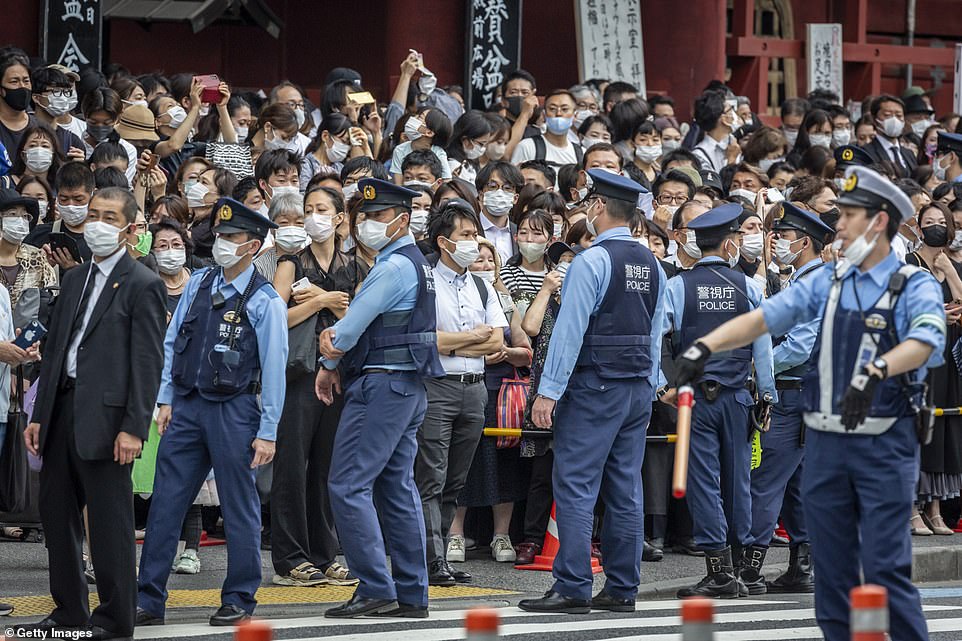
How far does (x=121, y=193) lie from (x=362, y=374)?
155 cm

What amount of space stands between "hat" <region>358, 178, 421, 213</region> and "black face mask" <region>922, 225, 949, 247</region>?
524 centimetres

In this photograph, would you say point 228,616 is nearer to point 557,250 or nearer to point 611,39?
point 557,250

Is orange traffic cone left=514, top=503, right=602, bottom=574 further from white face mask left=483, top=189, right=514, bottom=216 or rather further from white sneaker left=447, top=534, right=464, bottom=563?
white face mask left=483, top=189, right=514, bottom=216

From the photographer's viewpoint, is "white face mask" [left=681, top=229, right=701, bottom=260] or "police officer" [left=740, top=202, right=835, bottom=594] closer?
"police officer" [left=740, top=202, right=835, bottom=594]

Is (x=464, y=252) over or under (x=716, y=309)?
over

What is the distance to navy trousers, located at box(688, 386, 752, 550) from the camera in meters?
9.62

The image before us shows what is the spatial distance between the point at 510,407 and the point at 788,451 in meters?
1.76

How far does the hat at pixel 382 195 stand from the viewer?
8789mm

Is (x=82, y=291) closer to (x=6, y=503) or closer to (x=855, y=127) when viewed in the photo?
(x=6, y=503)

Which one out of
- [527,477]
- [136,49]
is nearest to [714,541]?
[527,477]

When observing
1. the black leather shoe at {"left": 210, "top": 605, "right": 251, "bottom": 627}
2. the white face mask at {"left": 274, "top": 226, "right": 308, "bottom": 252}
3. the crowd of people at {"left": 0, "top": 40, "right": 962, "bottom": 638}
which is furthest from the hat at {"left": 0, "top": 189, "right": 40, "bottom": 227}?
the black leather shoe at {"left": 210, "top": 605, "right": 251, "bottom": 627}

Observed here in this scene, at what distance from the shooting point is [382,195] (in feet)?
29.0

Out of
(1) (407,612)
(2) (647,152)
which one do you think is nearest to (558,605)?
(1) (407,612)

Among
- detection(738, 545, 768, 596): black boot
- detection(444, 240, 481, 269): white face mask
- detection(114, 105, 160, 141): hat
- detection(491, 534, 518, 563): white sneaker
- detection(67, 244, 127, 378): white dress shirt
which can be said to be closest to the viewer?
detection(67, 244, 127, 378): white dress shirt
